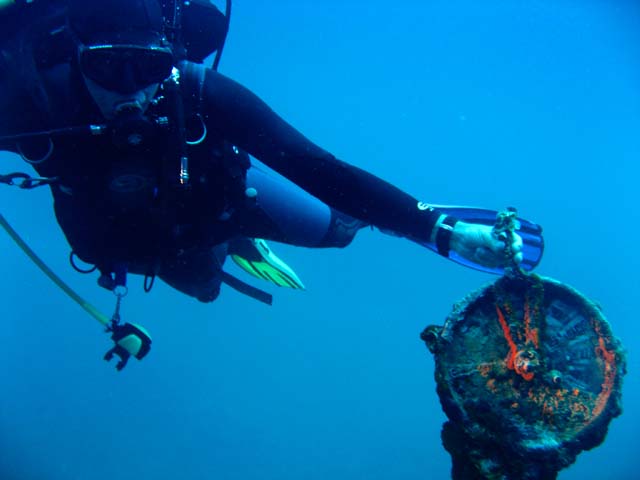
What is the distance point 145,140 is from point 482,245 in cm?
187

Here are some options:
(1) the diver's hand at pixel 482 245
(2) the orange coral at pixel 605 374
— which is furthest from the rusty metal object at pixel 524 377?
(1) the diver's hand at pixel 482 245

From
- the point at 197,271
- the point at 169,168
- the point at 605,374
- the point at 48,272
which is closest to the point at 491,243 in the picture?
the point at 605,374

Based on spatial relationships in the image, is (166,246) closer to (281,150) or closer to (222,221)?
(222,221)

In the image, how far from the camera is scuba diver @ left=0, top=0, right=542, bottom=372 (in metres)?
2.23

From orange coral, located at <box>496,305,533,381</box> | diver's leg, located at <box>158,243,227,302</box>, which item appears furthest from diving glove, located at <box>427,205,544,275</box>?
diver's leg, located at <box>158,243,227,302</box>

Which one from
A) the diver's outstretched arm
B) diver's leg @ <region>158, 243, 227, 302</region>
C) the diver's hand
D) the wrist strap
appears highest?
diver's leg @ <region>158, 243, 227, 302</region>

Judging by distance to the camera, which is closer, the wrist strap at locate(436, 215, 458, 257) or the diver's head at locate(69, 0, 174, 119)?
the diver's head at locate(69, 0, 174, 119)

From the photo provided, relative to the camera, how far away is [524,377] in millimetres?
1904

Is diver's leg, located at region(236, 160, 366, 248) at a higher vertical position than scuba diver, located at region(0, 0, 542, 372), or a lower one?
higher

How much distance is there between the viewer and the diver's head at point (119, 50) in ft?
7.18

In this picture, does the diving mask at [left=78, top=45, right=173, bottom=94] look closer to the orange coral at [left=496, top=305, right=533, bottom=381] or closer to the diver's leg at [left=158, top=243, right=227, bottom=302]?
the diver's leg at [left=158, top=243, right=227, bottom=302]

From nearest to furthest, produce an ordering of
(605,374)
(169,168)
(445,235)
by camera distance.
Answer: (605,374) → (445,235) → (169,168)

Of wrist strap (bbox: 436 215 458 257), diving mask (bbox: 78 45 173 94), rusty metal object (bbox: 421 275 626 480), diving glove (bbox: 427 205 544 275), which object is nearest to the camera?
rusty metal object (bbox: 421 275 626 480)

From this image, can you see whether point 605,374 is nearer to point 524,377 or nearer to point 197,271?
point 524,377
